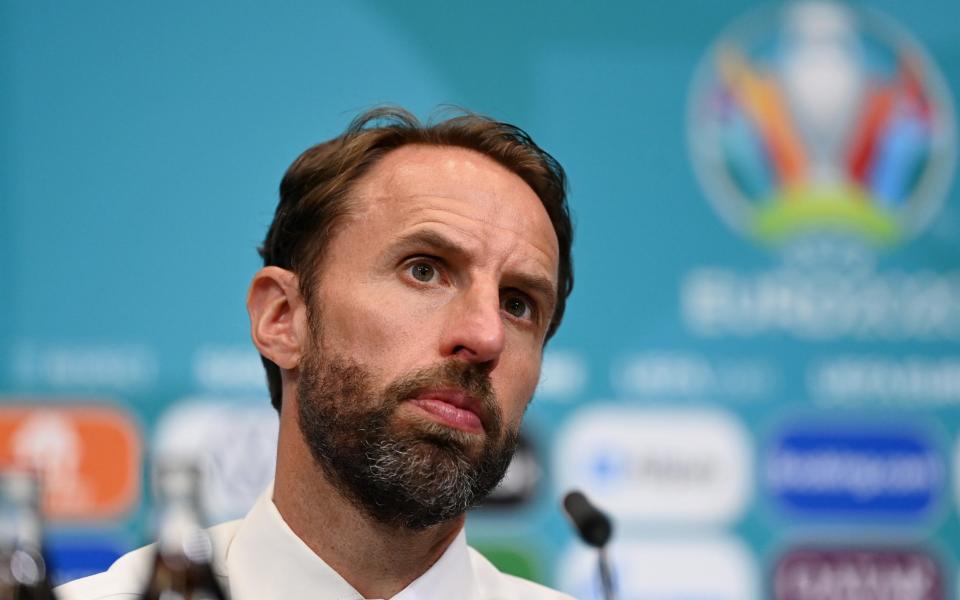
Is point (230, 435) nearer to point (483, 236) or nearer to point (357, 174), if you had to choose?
point (357, 174)

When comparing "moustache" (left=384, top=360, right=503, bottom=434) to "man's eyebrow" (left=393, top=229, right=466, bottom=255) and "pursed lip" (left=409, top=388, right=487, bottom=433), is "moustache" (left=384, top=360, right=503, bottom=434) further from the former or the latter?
"man's eyebrow" (left=393, top=229, right=466, bottom=255)

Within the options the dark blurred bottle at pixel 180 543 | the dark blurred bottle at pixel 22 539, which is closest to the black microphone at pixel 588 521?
the dark blurred bottle at pixel 180 543

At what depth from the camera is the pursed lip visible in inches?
56.4

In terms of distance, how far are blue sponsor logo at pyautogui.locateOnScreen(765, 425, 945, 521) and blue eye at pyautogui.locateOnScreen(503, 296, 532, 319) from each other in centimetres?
149

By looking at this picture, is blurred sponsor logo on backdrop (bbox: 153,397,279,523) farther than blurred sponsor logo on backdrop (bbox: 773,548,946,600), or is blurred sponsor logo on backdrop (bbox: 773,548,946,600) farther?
blurred sponsor logo on backdrop (bbox: 773,548,946,600)

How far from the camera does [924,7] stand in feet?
10.2

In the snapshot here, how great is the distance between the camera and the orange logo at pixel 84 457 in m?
2.57

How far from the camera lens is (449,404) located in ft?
4.71

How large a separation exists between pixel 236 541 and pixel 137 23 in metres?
1.50

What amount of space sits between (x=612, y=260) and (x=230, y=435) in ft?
3.19

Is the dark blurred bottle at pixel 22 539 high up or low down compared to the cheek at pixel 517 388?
down

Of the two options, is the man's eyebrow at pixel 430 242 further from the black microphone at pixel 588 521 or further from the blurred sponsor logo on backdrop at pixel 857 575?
the blurred sponsor logo on backdrop at pixel 857 575

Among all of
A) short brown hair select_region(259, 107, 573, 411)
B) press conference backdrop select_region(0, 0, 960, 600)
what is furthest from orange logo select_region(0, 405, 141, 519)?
short brown hair select_region(259, 107, 573, 411)

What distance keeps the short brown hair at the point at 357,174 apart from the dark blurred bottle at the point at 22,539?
29.7 inches
